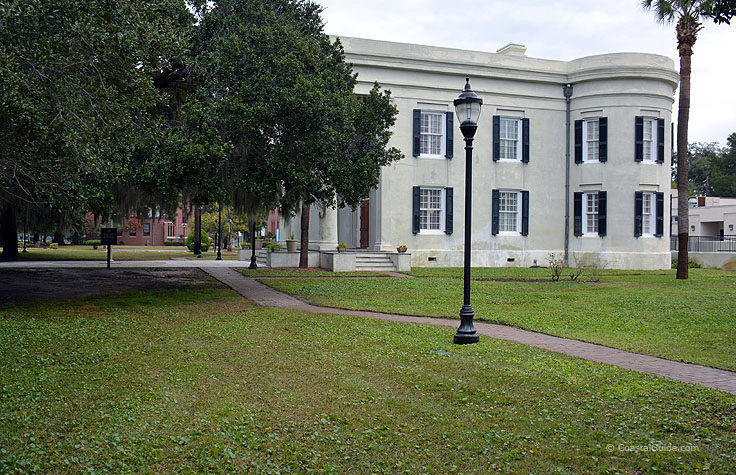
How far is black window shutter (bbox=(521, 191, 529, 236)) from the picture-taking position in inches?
1096

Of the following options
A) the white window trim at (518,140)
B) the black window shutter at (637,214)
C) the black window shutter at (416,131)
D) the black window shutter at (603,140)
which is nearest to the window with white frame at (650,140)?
the black window shutter at (637,214)

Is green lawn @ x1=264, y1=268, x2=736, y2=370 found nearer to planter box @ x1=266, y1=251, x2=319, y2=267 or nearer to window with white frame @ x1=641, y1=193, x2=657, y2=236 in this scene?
planter box @ x1=266, y1=251, x2=319, y2=267

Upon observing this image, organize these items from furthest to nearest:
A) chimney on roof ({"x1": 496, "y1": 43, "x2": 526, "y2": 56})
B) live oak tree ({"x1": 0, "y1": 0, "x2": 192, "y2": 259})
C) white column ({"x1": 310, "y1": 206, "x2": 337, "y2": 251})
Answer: chimney on roof ({"x1": 496, "y1": 43, "x2": 526, "y2": 56}) → white column ({"x1": 310, "y1": 206, "x2": 337, "y2": 251}) → live oak tree ({"x1": 0, "y1": 0, "x2": 192, "y2": 259})

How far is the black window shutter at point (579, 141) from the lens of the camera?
92.4 ft

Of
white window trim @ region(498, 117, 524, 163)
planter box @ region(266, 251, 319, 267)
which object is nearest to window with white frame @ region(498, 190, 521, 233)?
white window trim @ region(498, 117, 524, 163)

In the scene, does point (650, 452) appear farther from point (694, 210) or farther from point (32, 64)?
point (694, 210)

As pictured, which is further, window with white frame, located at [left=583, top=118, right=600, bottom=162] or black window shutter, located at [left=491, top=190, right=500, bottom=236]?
window with white frame, located at [left=583, top=118, right=600, bottom=162]

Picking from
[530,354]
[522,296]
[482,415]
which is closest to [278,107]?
[522,296]

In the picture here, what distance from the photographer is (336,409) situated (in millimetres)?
5855

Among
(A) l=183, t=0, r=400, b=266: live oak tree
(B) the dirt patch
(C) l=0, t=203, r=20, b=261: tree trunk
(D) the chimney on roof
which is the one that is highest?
(D) the chimney on roof

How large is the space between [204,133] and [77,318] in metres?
5.02

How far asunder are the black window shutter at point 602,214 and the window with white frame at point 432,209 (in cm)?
703

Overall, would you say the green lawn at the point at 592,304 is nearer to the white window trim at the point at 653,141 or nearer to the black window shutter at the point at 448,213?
the black window shutter at the point at 448,213

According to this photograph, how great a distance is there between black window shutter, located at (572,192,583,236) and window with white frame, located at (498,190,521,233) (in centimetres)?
265
